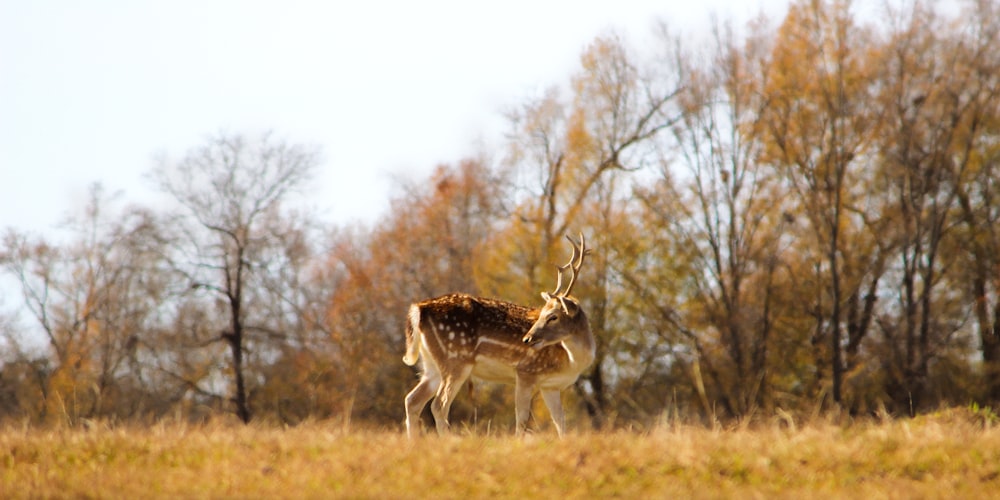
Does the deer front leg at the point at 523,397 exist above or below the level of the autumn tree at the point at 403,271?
below

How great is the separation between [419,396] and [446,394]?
0.32m

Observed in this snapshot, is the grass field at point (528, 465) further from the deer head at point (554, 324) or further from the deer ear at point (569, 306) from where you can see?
the deer ear at point (569, 306)

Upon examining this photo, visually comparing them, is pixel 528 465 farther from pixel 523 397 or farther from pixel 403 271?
pixel 403 271

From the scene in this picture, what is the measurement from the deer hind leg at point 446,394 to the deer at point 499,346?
11mm

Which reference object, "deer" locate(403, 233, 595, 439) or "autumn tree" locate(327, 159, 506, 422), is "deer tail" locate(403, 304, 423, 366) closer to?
"deer" locate(403, 233, 595, 439)

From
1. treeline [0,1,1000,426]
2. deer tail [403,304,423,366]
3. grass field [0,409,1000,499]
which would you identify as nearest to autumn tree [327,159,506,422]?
treeline [0,1,1000,426]

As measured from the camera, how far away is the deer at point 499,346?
14180mm

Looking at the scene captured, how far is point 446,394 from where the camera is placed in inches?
549

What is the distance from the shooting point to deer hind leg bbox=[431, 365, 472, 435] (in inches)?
534

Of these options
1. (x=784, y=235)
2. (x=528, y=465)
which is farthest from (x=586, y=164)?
(x=528, y=465)

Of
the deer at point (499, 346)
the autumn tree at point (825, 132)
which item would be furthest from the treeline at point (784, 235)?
the deer at point (499, 346)

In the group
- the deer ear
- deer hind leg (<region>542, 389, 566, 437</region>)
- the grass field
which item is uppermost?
the deer ear

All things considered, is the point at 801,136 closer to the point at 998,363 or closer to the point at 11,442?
the point at 998,363

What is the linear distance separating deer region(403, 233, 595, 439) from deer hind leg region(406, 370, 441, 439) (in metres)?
0.01
